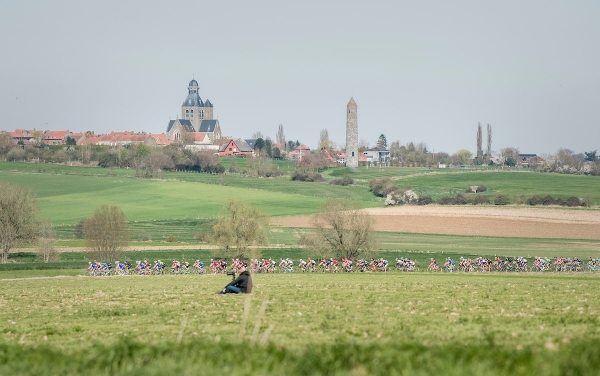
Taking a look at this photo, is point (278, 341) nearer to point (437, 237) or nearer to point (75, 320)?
point (75, 320)

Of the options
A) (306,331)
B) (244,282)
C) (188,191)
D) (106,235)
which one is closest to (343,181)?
(188,191)

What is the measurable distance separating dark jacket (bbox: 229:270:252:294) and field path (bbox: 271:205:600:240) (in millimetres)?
68198

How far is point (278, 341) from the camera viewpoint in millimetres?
16766

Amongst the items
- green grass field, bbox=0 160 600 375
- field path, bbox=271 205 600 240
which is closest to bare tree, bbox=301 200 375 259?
field path, bbox=271 205 600 240

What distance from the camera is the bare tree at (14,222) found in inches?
3027

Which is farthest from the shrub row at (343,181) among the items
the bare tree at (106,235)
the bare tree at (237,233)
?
the bare tree at (237,233)

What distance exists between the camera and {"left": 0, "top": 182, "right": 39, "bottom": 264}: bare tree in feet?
252

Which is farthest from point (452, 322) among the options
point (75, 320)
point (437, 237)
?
point (437, 237)

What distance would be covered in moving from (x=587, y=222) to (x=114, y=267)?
2360 inches

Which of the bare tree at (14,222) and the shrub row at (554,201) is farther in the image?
the shrub row at (554,201)

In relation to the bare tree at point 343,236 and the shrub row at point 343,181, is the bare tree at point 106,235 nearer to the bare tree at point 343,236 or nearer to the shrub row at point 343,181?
the bare tree at point 343,236

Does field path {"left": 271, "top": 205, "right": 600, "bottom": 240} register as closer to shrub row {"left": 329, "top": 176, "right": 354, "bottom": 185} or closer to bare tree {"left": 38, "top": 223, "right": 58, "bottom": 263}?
bare tree {"left": 38, "top": 223, "right": 58, "bottom": 263}

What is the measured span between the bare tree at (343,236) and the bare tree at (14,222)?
20.2m

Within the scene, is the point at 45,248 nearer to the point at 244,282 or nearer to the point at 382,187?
the point at 244,282
